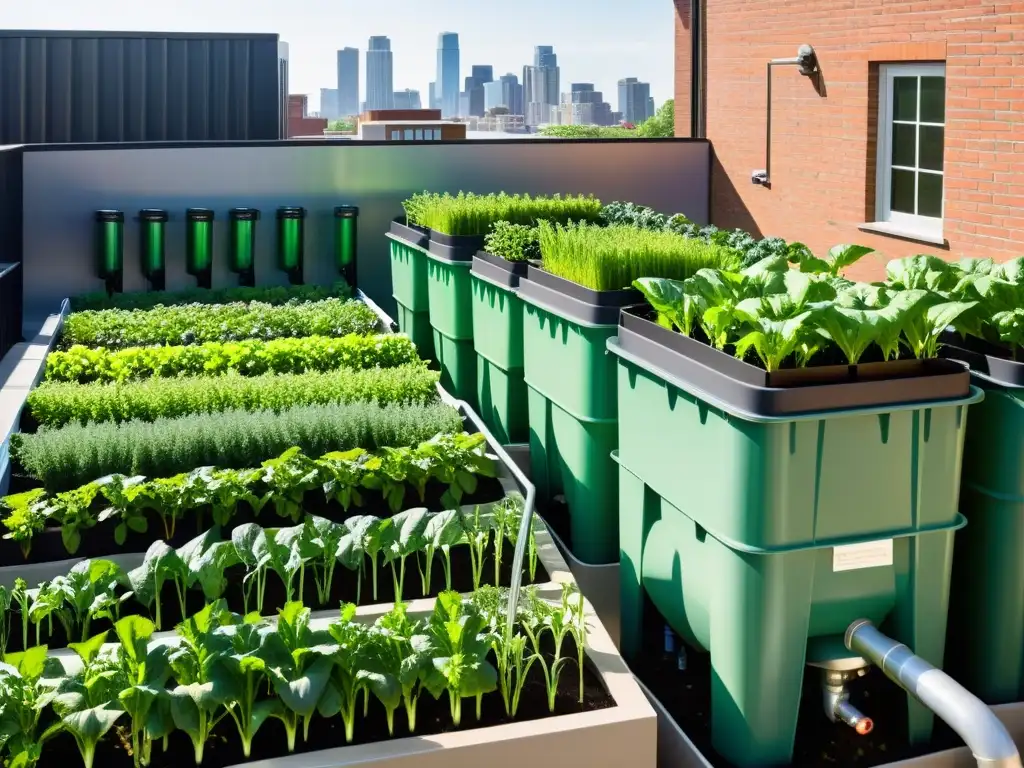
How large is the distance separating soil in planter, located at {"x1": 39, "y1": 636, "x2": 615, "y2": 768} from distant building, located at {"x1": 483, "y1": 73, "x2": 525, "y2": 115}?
6292 inches

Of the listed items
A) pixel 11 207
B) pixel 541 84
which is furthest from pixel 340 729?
pixel 541 84

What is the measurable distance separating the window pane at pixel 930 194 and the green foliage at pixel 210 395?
13.4 ft

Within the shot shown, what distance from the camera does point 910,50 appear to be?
296 inches

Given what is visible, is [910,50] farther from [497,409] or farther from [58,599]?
[58,599]

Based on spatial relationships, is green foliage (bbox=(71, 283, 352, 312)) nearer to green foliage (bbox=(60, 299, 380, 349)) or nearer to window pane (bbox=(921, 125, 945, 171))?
green foliage (bbox=(60, 299, 380, 349))

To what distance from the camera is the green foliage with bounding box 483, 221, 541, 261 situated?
5109 mm

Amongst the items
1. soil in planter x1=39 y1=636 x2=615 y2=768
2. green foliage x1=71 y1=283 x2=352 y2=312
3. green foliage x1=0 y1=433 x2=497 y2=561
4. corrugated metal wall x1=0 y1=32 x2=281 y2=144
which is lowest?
soil in planter x1=39 y1=636 x2=615 y2=768

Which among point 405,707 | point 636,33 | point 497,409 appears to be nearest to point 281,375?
point 497,409

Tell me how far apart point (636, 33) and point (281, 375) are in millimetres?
129199

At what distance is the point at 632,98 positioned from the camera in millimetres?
134500

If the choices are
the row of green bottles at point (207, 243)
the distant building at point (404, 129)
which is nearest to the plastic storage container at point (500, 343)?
the row of green bottles at point (207, 243)

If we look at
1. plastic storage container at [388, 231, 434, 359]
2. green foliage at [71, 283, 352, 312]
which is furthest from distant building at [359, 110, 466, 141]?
plastic storage container at [388, 231, 434, 359]

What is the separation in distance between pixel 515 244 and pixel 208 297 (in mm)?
2840

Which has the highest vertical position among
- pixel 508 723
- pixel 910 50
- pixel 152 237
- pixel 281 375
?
pixel 910 50
